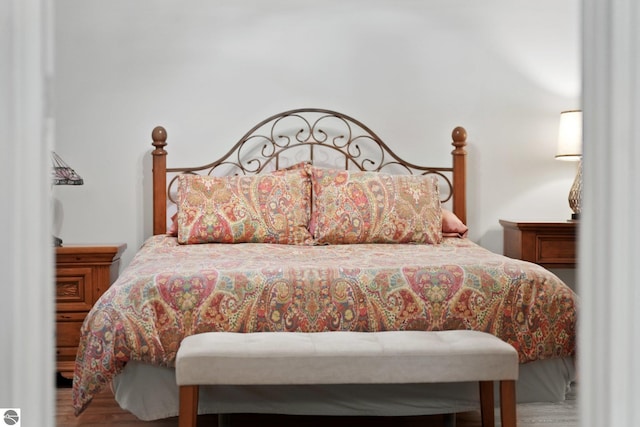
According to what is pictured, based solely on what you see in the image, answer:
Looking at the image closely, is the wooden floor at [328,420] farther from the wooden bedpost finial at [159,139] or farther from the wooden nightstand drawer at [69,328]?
the wooden bedpost finial at [159,139]

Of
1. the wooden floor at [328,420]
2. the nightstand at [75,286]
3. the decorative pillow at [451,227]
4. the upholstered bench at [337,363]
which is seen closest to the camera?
the upholstered bench at [337,363]

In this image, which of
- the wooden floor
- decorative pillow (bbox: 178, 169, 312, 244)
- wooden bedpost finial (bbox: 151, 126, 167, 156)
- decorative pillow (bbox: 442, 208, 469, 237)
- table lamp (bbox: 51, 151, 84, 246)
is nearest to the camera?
the wooden floor

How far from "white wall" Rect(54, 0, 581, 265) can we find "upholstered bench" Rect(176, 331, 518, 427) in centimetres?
208

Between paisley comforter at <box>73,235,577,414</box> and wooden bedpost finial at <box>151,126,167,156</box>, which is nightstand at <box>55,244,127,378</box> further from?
paisley comforter at <box>73,235,577,414</box>

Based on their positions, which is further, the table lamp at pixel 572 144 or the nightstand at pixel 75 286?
the table lamp at pixel 572 144

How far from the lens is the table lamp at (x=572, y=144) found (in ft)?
12.7

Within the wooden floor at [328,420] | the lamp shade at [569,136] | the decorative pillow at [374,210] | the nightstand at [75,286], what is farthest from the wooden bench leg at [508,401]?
the lamp shade at [569,136]

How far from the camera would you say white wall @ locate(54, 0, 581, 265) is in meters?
3.92

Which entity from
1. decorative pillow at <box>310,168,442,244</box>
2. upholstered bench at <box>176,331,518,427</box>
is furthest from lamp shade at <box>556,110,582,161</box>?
upholstered bench at <box>176,331,518,427</box>

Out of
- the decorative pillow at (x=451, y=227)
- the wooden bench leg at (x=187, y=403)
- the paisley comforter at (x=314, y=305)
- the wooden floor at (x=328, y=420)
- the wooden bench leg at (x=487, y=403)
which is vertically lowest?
the wooden floor at (x=328, y=420)

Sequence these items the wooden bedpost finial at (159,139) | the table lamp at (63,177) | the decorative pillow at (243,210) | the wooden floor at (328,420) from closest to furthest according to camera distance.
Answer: the wooden floor at (328,420), the decorative pillow at (243,210), the table lamp at (63,177), the wooden bedpost finial at (159,139)

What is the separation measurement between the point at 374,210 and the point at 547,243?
1.02m

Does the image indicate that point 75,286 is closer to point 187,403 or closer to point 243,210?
point 243,210

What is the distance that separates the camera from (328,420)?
2.62 metres
